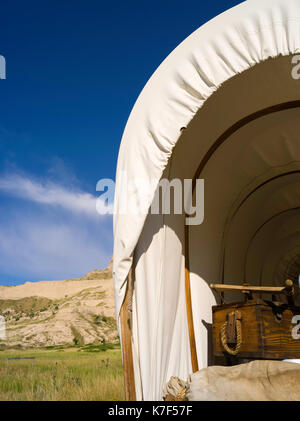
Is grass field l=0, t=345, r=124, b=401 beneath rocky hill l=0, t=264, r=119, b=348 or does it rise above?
beneath

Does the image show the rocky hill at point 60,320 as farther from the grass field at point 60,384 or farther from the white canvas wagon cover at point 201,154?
the white canvas wagon cover at point 201,154

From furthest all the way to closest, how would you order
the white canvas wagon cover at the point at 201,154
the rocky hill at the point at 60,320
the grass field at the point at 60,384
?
the rocky hill at the point at 60,320 < the grass field at the point at 60,384 < the white canvas wagon cover at the point at 201,154

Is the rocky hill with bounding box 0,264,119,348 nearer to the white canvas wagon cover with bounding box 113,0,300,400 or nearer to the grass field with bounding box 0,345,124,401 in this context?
the grass field with bounding box 0,345,124,401

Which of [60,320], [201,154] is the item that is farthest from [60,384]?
[60,320]

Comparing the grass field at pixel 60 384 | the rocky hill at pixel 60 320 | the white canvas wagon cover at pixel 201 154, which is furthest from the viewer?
the rocky hill at pixel 60 320

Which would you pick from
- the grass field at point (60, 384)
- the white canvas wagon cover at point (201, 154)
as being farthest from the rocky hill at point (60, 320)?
the white canvas wagon cover at point (201, 154)

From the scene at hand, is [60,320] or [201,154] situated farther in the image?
[60,320]

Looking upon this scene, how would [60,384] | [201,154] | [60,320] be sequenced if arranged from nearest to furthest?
[201,154] → [60,384] → [60,320]

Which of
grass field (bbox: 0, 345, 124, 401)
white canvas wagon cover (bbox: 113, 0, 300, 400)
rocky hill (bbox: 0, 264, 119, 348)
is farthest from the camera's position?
rocky hill (bbox: 0, 264, 119, 348)

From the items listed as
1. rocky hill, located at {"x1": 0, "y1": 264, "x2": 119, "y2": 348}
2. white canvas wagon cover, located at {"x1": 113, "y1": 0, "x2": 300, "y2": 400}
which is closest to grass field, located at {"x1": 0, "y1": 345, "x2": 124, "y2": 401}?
white canvas wagon cover, located at {"x1": 113, "y1": 0, "x2": 300, "y2": 400}

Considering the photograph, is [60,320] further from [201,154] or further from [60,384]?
[201,154]

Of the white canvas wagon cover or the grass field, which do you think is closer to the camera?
the white canvas wagon cover

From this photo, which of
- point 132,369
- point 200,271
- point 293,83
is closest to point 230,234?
point 200,271

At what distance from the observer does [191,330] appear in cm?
292
